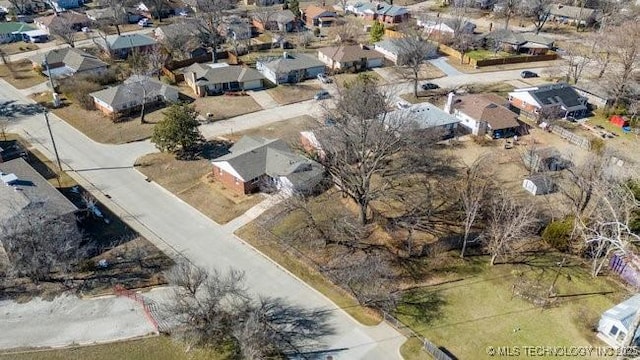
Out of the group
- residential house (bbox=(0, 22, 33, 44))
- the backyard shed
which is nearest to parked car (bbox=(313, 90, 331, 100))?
the backyard shed

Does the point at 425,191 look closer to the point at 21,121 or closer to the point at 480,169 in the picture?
the point at 480,169

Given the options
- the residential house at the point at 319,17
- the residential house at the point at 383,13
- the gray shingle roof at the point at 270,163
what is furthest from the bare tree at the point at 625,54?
the residential house at the point at 319,17

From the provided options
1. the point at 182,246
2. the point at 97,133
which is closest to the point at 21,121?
the point at 97,133

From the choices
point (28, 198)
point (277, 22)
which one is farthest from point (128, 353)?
point (277, 22)

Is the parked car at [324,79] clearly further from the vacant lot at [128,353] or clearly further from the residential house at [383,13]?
the vacant lot at [128,353]

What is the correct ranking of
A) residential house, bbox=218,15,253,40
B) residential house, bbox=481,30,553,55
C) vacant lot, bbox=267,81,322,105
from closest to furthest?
vacant lot, bbox=267,81,322,105, residential house, bbox=218,15,253,40, residential house, bbox=481,30,553,55

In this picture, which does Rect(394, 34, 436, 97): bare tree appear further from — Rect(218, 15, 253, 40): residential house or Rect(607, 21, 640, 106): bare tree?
Rect(218, 15, 253, 40): residential house
